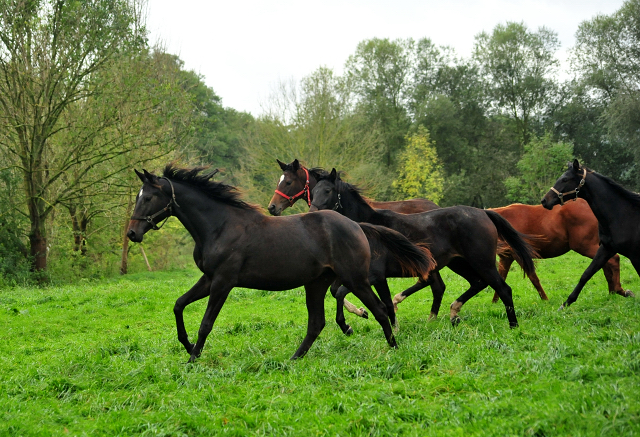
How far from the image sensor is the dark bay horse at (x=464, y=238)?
789cm

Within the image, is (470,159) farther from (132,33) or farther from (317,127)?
(132,33)

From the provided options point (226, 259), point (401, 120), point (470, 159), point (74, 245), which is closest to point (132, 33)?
point (74, 245)

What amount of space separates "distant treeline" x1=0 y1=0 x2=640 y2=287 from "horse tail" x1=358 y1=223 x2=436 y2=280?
192 centimetres

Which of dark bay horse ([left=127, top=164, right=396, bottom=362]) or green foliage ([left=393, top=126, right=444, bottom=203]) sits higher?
green foliage ([left=393, top=126, right=444, bottom=203])

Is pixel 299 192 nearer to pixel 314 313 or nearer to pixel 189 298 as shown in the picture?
pixel 314 313

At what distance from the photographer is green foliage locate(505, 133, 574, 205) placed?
37.8 m

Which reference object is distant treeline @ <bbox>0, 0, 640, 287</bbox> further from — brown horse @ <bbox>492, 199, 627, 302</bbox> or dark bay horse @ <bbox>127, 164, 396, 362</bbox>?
brown horse @ <bbox>492, 199, 627, 302</bbox>

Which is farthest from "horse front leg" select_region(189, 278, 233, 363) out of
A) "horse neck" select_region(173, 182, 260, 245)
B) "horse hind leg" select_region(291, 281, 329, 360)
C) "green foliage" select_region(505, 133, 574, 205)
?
"green foliage" select_region(505, 133, 574, 205)

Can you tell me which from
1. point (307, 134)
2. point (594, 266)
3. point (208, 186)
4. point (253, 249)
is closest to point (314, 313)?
point (253, 249)

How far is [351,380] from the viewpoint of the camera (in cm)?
516

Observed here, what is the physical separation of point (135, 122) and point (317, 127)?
15.2 meters

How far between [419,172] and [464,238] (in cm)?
3450

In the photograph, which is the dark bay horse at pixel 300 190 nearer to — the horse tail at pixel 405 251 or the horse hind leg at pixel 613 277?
the horse tail at pixel 405 251

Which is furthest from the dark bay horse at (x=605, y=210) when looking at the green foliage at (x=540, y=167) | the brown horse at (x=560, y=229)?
the green foliage at (x=540, y=167)
